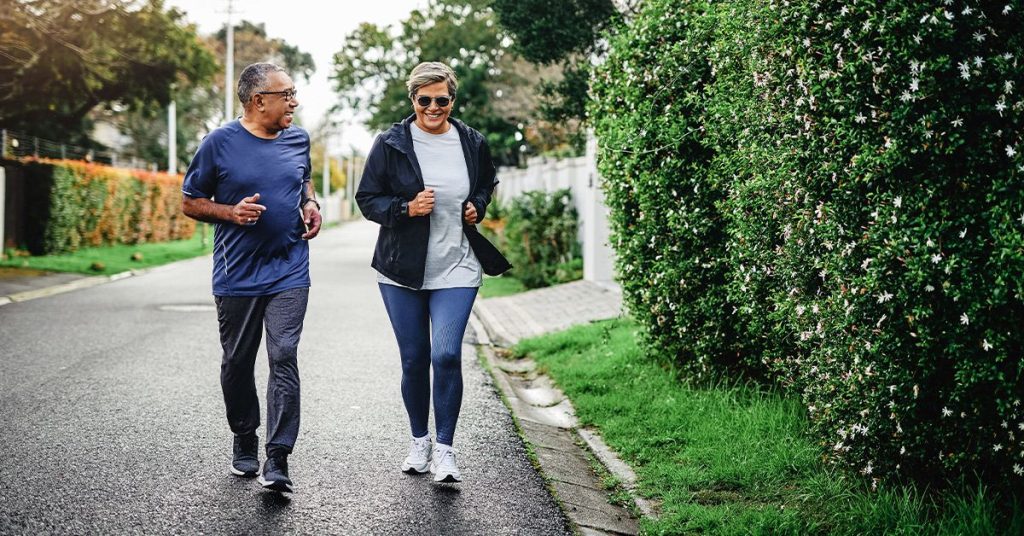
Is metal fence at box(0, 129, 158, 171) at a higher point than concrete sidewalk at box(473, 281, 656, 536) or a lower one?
higher

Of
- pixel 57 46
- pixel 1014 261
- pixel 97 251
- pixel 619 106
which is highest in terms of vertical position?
pixel 57 46

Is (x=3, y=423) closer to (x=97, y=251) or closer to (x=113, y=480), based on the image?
(x=113, y=480)

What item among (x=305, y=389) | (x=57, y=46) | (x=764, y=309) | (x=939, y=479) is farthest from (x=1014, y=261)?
(x=57, y=46)

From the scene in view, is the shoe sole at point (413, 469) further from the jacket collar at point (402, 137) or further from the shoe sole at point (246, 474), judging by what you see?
the jacket collar at point (402, 137)

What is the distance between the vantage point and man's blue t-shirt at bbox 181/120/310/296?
491cm

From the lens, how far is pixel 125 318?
12.0 meters

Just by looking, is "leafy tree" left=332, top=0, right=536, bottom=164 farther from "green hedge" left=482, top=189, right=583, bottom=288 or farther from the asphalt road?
the asphalt road

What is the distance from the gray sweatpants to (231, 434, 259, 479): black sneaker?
0.19 m

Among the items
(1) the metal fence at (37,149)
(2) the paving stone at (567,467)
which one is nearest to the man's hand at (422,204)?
(2) the paving stone at (567,467)

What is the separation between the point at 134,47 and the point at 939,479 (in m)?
22.7

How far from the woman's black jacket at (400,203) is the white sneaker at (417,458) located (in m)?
0.90

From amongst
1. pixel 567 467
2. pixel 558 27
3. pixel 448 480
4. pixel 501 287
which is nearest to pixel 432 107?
pixel 448 480

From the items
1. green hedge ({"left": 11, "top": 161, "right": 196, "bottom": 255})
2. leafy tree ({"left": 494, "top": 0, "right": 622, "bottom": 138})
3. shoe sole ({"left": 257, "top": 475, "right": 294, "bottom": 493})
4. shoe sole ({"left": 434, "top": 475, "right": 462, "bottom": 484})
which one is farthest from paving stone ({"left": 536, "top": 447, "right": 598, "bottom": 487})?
green hedge ({"left": 11, "top": 161, "right": 196, "bottom": 255})

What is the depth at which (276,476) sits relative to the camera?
4.83 m
